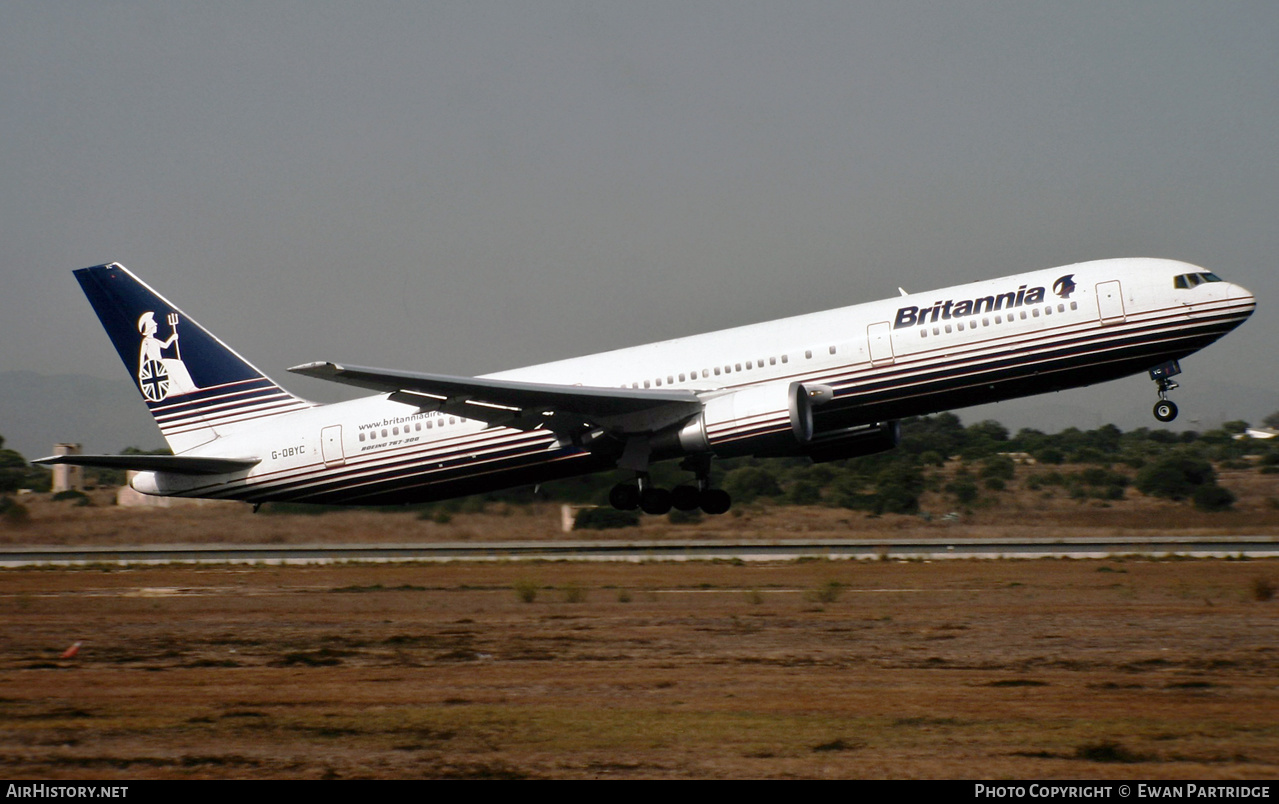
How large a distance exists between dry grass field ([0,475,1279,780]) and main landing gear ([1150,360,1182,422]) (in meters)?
3.18

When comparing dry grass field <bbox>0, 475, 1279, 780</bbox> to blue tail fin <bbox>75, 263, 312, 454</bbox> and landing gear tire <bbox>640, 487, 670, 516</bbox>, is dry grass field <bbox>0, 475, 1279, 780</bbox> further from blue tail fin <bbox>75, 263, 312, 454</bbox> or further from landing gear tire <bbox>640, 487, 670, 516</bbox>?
blue tail fin <bbox>75, 263, 312, 454</bbox>

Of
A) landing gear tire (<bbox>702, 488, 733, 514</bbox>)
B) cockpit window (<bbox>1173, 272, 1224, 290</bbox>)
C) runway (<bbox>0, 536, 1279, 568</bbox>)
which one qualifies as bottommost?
runway (<bbox>0, 536, 1279, 568</bbox>)

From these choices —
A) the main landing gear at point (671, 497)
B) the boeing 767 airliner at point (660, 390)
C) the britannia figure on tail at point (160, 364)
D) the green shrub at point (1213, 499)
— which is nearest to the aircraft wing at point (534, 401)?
the boeing 767 airliner at point (660, 390)

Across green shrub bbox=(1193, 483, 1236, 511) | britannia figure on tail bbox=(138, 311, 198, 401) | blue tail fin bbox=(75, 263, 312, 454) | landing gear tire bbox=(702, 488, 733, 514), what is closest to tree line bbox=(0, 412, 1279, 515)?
green shrub bbox=(1193, 483, 1236, 511)

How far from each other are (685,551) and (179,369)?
545 inches

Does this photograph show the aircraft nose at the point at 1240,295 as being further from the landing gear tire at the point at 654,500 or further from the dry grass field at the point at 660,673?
the landing gear tire at the point at 654,500

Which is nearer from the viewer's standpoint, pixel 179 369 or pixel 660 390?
pixel 660 390

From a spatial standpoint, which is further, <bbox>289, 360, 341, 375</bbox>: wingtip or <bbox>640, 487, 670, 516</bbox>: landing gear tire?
<bbox>640, 487, 670, 516</bbox>: landing gear tire

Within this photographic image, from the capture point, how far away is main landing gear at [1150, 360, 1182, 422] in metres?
23.7

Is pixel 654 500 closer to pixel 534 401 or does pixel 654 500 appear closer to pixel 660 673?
pixel 534 401

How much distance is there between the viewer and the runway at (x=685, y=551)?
28.6m

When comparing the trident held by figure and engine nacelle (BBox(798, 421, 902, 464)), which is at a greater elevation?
the trident held by figure

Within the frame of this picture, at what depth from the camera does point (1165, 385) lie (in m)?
24.1

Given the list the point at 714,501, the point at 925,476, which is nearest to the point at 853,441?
the point at 714,501
